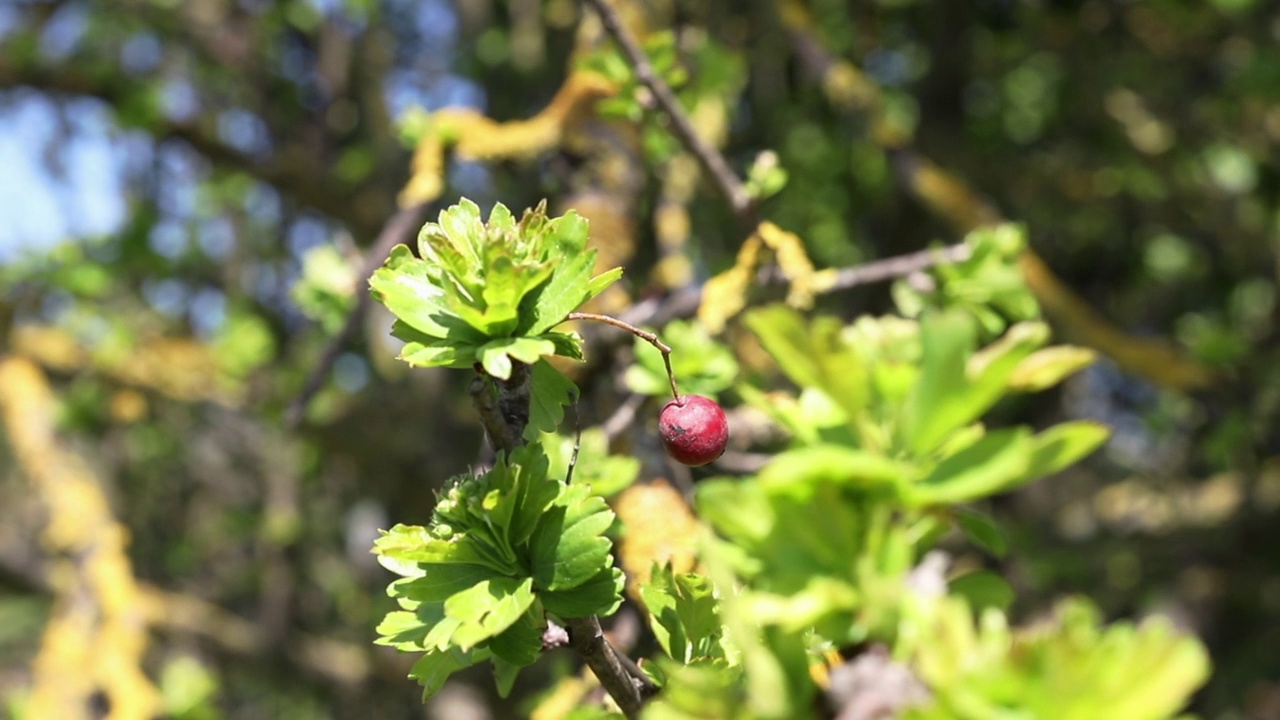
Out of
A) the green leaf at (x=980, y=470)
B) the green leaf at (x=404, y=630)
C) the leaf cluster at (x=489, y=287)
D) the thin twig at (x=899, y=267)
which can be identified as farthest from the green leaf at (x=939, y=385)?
the thin twig at (x=899, y=267)

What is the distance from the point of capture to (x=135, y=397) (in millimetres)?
2387

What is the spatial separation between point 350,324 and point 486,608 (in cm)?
69

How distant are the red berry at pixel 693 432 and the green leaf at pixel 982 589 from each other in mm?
190

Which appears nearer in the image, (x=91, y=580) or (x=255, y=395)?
(x=91, y=580)

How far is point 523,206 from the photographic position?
2.23 meters

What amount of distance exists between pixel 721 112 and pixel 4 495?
5.15 metres

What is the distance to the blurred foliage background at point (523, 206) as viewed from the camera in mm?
1781

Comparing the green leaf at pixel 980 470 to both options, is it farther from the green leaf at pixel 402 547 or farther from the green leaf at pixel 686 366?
the green leaf at pixel 686 366

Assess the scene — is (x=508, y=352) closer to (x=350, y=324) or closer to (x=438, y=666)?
(x=438, y=666)

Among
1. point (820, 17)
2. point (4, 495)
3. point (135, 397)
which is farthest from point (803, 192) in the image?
point (4, 495)

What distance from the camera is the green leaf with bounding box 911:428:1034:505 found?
0.40 meters

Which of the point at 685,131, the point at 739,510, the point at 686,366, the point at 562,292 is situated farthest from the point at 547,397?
the point at 685,131

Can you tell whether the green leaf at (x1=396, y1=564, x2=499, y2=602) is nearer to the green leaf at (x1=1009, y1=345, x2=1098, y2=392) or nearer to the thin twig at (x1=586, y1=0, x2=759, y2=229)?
the green leaf at (x1=1009, y1=345, x2=1098, y2=392)

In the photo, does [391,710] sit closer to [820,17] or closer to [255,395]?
[255,395]
